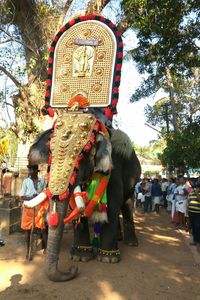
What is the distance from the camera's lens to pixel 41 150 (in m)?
5.77

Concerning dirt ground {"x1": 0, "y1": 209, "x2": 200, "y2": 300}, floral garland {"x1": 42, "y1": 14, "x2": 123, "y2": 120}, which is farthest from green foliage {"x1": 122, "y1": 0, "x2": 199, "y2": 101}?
dirt ground {"x1": 0, "y1": 209, "x2": 200, "y2": 300}

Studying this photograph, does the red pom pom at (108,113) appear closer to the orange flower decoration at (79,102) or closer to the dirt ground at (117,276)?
the orange flower decoration at (79,102)

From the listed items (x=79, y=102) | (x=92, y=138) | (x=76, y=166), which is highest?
(x=79, y=102)

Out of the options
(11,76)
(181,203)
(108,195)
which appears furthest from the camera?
(11,76)

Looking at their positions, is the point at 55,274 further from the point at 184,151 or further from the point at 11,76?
the point at 184,151

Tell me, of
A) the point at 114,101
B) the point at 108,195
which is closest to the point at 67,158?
the point at 108,195

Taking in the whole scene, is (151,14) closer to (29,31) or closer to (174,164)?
(29,31)

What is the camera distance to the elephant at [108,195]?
459 cm

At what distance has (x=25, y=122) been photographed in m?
11.1

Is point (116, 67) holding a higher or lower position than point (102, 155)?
higher

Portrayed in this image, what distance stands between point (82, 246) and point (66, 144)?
6.17 feet

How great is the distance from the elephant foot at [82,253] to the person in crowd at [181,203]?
4555mm

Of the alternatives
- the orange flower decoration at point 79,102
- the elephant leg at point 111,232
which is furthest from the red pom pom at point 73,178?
the orange flower decoration at point 79,102

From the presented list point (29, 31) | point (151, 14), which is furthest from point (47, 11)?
point (151, 14)
